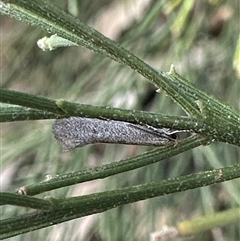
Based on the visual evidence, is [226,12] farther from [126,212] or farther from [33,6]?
[33,6]

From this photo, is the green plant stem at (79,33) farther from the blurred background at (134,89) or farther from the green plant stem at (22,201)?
the blurred background at (134,89)

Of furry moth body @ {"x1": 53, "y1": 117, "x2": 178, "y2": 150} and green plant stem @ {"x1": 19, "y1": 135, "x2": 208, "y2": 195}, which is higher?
furry moth body @ {"x1": 53, "y1": 117, "x2": 178, "y2": 150}

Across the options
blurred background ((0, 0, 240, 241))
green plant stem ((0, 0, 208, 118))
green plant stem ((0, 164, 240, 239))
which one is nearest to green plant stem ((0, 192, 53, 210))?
green plant stem ((0, 164, 240, 239))

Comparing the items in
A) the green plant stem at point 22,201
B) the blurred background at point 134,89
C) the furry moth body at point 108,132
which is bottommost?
the green plant stem at point 22,201

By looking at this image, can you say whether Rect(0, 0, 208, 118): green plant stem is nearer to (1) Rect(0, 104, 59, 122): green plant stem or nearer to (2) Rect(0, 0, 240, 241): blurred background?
(1) Rect(0, 104, 59, 122): green plant stem

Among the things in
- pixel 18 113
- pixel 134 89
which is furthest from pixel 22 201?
pixel 134 89

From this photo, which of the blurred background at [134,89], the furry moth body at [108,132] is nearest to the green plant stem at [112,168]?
the furry moth body at [108,132]

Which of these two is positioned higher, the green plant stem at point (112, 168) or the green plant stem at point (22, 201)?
the green plant stem at point (112, 168)
